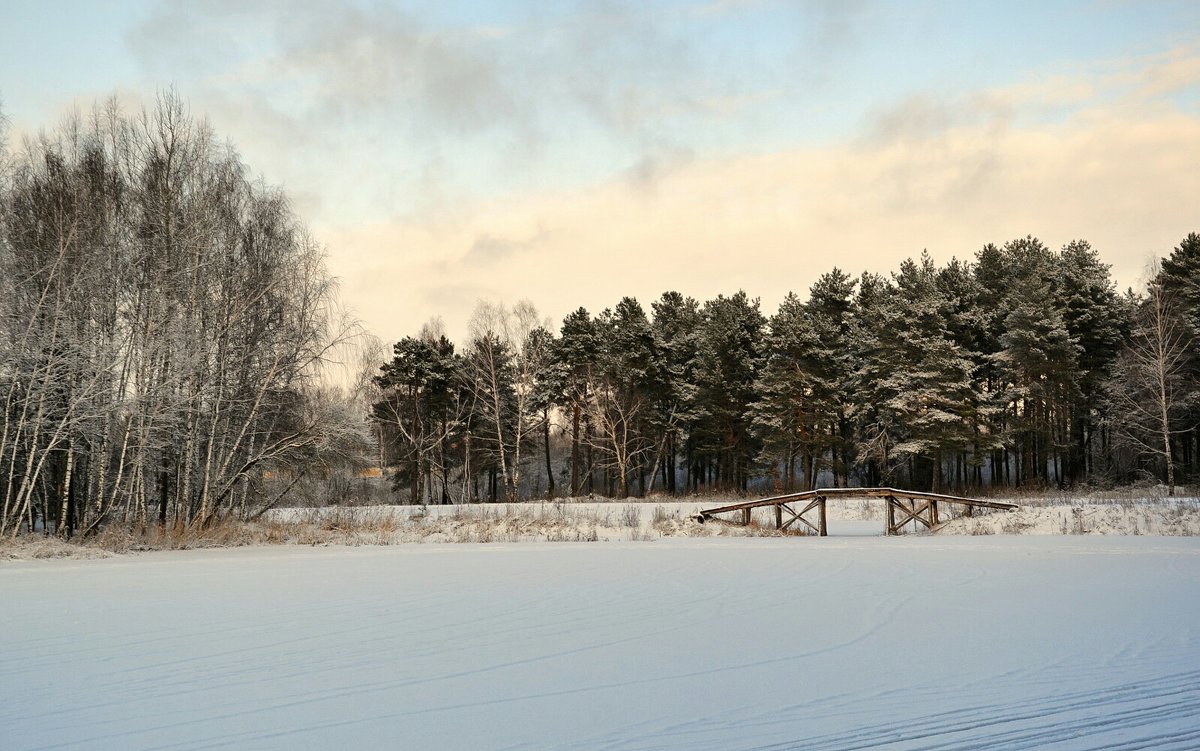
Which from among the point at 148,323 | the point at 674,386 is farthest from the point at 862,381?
the point at 148,323

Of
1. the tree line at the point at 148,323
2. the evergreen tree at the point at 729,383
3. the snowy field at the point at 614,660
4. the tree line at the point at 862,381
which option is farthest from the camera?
the evergreen tree at the point at 729,383

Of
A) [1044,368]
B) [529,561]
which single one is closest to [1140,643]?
[529,561]

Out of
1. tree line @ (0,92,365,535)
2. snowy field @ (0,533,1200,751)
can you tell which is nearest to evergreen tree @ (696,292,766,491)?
tree line @ (0,92,365,535)

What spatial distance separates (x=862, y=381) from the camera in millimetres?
40781

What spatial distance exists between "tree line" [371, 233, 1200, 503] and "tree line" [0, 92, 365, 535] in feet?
59.3

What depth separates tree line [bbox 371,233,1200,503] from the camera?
36750 millimetres

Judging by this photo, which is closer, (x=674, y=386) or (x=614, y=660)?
(x=614, y=660)

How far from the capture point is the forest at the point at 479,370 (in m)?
18.7

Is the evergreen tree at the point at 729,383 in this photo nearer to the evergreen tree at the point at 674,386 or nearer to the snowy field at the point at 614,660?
the evergreen tree at the point at 674,386

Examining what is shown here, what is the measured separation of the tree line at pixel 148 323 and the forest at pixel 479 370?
8 centimetres

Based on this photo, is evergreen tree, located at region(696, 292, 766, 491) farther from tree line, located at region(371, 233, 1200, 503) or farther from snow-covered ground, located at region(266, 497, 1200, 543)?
snow-covered ground, located at region(266, 497, 1200, 543)

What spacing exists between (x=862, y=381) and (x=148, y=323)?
1276 inches

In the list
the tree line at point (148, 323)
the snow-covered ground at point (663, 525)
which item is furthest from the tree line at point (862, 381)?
the tree line at point (148, 323)

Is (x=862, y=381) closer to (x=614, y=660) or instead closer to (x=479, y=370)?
(x=479, y=370)
